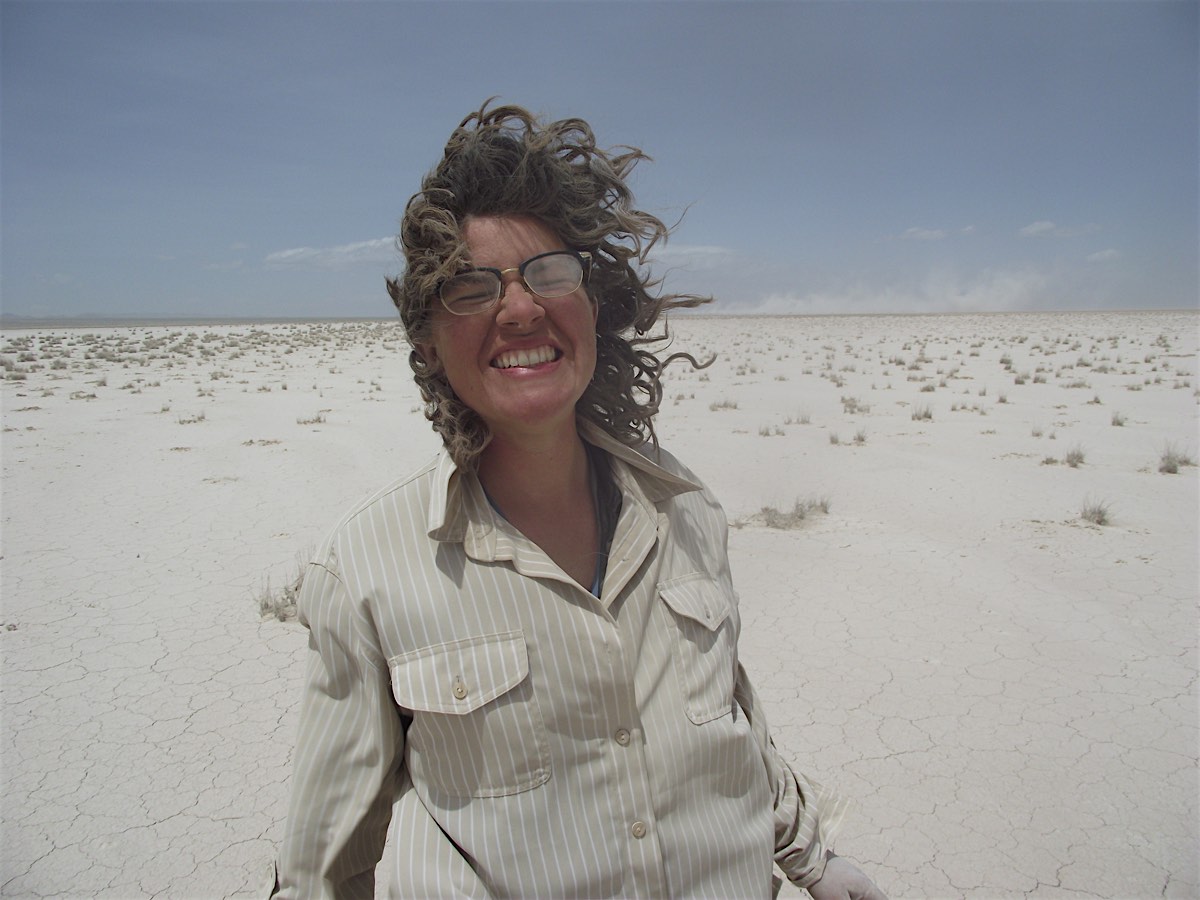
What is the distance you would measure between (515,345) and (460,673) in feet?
2.06

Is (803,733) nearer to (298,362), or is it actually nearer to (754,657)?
(754,657)

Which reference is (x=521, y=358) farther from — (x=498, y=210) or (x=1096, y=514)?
(x=1096, y=514)

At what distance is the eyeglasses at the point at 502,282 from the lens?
1.43 m

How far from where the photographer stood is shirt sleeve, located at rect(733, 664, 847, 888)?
5.62ft

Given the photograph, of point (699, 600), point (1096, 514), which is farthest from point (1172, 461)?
point (699, 600)

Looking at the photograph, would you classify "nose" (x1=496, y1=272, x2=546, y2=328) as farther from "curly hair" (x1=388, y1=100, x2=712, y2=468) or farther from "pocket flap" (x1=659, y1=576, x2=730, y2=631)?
"pocket flap" (x1=659, y1=576, x2=730, y2=631)

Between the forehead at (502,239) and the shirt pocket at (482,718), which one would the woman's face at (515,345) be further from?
the shirt pocket at (482,718)

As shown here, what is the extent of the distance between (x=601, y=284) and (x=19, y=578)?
20.9 feet

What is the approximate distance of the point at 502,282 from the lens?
4.74ft

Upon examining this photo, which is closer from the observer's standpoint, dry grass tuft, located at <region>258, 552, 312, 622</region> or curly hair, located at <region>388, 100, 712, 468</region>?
curly hair, located at <region>388, 100, 712, 468</region>

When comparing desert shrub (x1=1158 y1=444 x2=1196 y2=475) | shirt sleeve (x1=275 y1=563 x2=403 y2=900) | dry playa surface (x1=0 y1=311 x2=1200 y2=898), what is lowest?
dry playa surface (x1=0 y1=311 x2=1200 y2=898)

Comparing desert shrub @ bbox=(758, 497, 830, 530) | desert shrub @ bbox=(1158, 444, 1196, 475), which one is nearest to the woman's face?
desert shrub @ bbox=(758, 497, 830, 530)

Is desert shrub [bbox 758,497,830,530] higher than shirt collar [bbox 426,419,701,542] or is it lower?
lower

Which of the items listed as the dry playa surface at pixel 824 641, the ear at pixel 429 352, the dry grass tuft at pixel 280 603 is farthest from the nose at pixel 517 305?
the dry grass tuft at pixel 280 603
